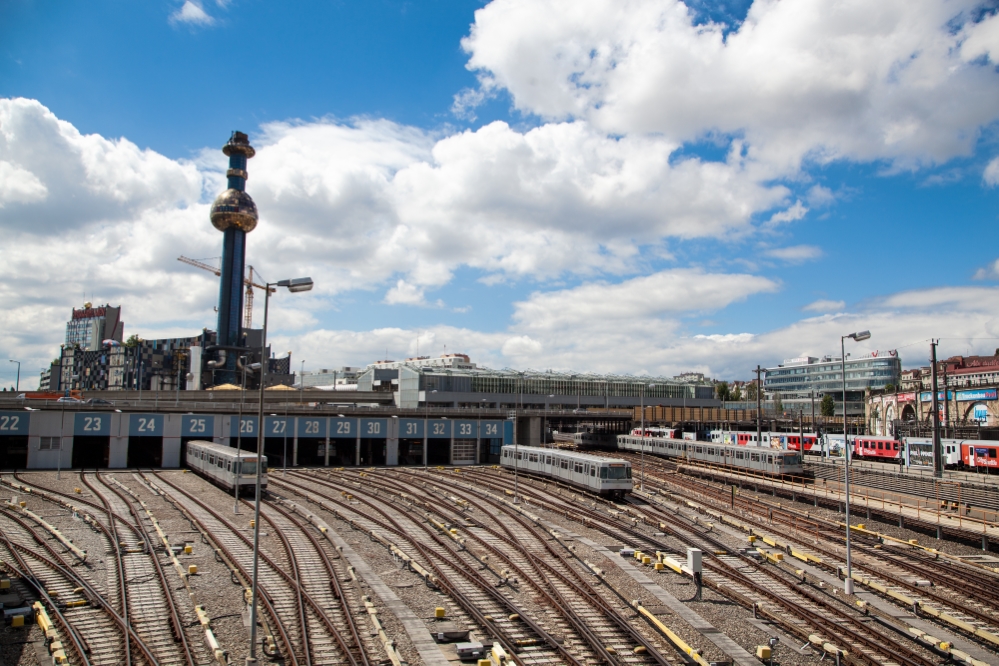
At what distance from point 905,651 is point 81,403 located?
203 ft

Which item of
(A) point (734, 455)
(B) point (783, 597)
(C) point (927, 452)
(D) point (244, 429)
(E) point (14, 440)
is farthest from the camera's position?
(D) point (244, 429)

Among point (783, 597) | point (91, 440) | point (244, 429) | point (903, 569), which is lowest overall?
point (903, 569)

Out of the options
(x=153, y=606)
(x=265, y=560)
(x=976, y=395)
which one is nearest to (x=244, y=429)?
(x=265, y=560)

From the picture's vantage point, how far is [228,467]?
4169 cm

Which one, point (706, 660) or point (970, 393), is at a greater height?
point (970, 393)

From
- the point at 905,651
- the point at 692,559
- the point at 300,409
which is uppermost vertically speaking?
the point at 300,409

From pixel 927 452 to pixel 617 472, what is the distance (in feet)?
112

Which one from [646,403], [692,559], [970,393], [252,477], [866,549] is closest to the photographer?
[692,559]

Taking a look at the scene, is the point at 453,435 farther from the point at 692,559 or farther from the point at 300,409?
the point at 692,559

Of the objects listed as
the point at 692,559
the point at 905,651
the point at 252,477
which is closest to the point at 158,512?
the point at 252,477

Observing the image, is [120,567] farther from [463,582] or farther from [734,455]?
[734,455]

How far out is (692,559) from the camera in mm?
22875

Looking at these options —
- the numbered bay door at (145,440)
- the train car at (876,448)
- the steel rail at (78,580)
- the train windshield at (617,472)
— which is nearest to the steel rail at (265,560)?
the steel rail at (78,580)

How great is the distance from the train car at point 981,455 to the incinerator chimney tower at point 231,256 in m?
150
